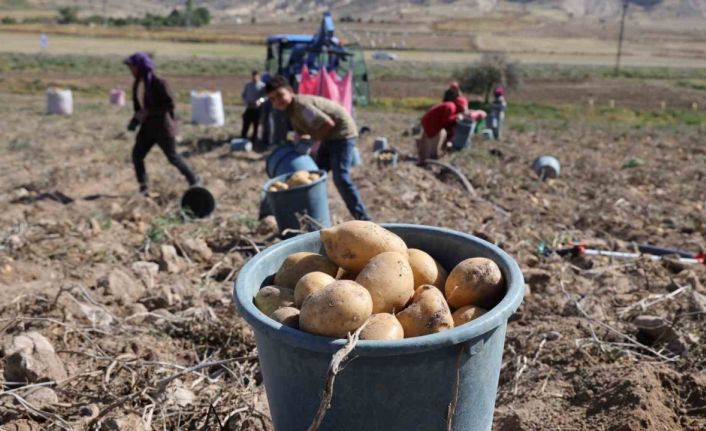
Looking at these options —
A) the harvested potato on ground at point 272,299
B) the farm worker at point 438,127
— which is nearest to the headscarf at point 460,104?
the farm worker at point 438,127

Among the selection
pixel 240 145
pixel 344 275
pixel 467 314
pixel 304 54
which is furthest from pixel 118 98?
pixel 467 314

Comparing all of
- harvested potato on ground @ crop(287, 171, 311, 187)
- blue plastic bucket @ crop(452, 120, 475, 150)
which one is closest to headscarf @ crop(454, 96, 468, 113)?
blue plastic bucket @ crop(452, 120, 475, 150)

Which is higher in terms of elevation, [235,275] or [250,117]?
[250,117]

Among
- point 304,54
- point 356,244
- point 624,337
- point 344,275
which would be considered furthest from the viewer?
point 304,54

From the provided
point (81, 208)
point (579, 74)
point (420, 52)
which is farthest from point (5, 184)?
point (420, 52)

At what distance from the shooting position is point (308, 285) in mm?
1905

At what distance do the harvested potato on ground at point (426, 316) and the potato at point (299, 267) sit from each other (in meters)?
→ 0.35

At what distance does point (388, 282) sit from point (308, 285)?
0.24 meters

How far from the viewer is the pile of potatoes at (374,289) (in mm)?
1703

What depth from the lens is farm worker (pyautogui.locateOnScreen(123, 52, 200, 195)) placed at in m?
6.30

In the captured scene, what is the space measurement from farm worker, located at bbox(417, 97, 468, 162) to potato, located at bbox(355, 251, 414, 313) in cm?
681

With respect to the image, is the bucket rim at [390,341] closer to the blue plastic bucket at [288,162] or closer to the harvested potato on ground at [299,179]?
the harvested potato on ground at [299,179]

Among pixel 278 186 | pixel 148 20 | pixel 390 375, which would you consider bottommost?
pixel 278 186

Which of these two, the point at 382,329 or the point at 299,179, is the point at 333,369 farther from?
the point at 299,179
